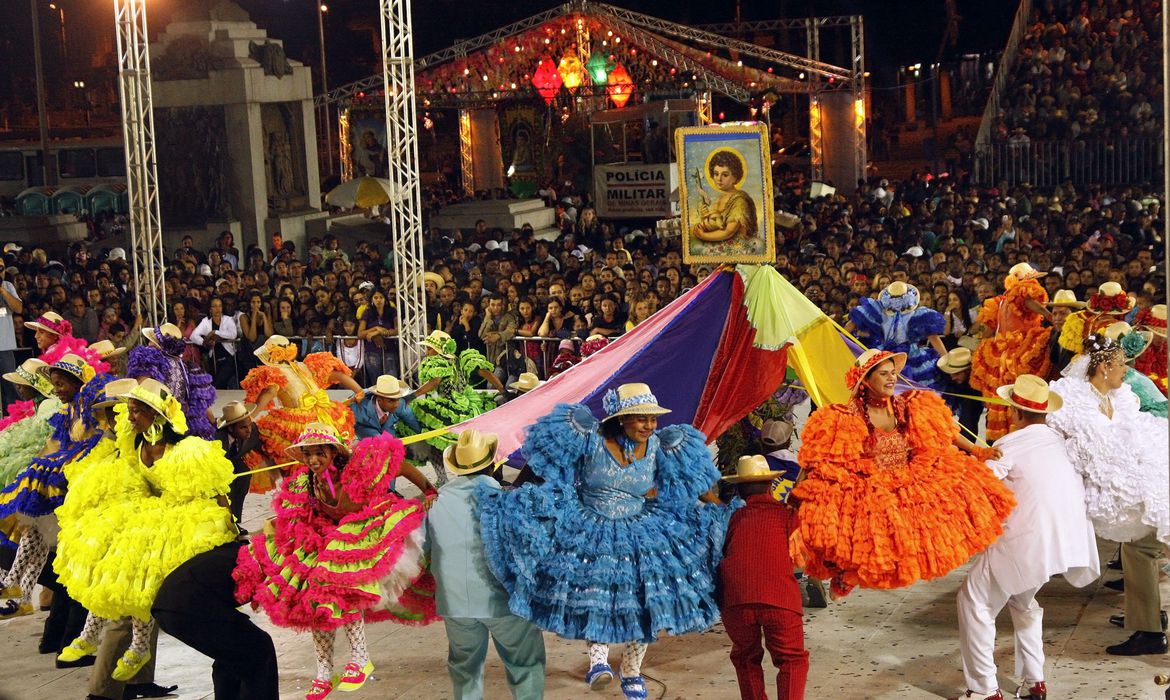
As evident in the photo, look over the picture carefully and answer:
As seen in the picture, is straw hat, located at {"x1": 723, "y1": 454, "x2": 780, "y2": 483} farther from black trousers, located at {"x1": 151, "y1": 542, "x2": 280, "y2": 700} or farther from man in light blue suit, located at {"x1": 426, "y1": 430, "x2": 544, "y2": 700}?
black trousers, located at {"x1": 151, "y1": 542, "x2": 280, "y2": 700}

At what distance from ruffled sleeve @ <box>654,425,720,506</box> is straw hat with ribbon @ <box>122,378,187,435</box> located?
2347mm

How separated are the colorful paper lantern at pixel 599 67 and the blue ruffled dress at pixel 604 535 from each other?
2177cm

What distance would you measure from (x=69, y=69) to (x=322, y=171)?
34.3 feet

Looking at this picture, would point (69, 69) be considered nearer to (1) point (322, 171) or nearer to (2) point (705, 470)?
(1) point (322, 171)

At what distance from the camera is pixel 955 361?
9.81m

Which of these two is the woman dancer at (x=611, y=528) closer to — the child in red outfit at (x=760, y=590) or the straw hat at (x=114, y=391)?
the child in red outfit at (x=760, y=590)

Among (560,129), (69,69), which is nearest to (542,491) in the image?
(560,129)

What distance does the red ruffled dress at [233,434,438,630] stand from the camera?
6.48 meters

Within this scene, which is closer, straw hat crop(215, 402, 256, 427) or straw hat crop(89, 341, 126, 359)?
straw hat crop(215, 402, 256, 427)

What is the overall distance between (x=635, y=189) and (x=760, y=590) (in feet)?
59.7

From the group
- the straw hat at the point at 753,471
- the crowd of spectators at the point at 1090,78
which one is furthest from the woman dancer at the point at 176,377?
the crowd of spectators at the point at 1090,78

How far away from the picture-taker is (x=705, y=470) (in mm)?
6715

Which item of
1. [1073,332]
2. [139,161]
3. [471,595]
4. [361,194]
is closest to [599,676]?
[471,595]

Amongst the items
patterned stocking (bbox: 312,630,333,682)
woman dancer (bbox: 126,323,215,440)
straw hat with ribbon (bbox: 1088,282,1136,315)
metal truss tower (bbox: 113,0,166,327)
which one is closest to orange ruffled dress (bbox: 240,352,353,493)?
woman dancer (bbox: 126,323,215,440)
